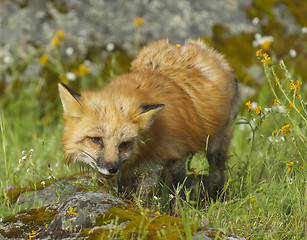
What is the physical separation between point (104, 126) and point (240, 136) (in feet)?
12.2

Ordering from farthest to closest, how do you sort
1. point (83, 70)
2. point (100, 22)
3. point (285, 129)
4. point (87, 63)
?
point (100, 22) < point (87, 63) < point (83, 70) < point (285, 129)

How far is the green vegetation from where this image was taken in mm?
3709

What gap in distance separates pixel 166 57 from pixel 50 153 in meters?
2.61

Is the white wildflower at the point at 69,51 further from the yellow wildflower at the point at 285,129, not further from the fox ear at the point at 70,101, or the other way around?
the yellow wildflower at the point at 285,129

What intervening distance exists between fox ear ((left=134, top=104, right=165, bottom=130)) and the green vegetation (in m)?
0.77

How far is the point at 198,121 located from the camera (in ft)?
15.6

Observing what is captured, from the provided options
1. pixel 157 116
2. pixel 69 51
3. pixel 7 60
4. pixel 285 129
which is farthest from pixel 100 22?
pixel 285 129

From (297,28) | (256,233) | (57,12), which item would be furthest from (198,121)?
(297,28)

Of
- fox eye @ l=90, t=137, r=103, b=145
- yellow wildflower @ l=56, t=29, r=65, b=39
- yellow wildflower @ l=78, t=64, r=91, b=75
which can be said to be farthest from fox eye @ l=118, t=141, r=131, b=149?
yellow wildflower @ l=56, t=29, r=65, b=39

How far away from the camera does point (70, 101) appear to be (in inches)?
164

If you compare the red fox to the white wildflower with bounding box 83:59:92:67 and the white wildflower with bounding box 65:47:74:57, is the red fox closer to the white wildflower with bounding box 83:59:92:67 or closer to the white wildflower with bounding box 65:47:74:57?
the white wildflower with bounding box 65:47:74:57

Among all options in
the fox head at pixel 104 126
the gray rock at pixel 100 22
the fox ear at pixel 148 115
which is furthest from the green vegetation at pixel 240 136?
the fox ear at pixel 148 115

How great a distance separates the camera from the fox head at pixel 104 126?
154 inches

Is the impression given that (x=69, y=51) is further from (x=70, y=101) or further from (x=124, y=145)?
(x=124, y=145)
